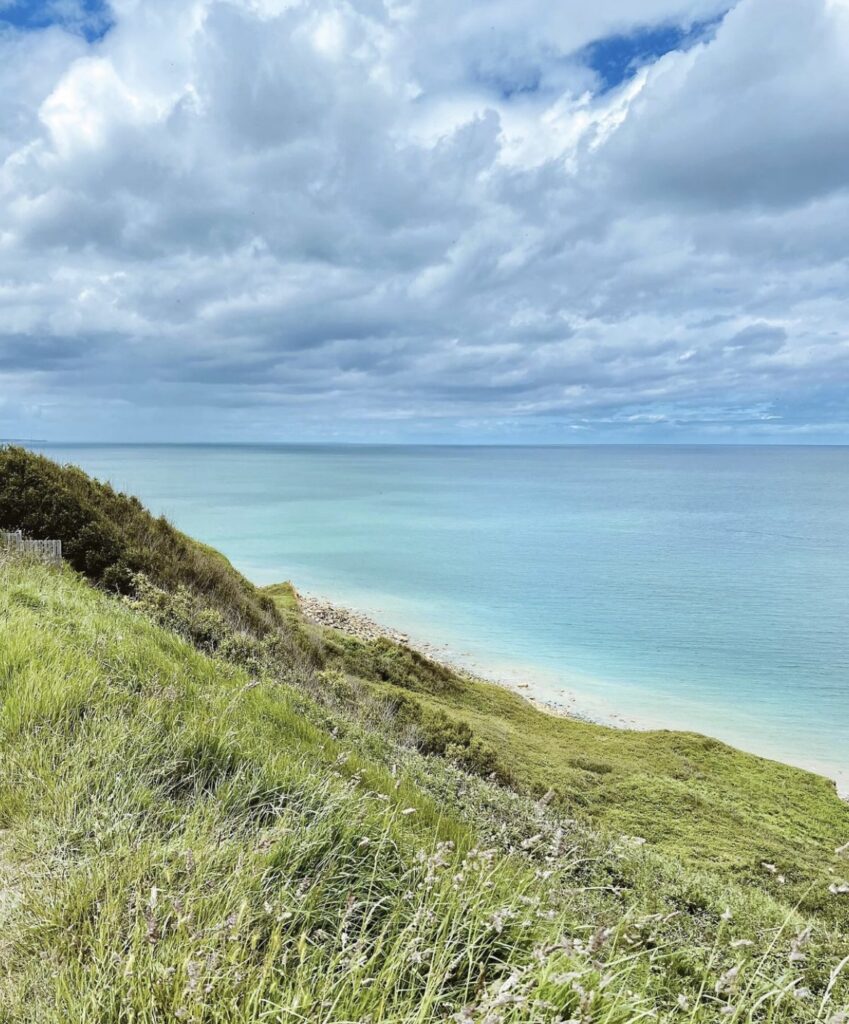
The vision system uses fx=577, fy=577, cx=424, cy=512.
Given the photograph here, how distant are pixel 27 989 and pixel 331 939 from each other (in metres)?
1.13

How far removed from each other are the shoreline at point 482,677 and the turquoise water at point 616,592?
1.10 ft

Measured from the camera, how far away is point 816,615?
114 ft

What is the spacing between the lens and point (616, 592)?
4034 cm

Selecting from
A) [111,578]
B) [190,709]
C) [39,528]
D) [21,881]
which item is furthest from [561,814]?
[39,528]

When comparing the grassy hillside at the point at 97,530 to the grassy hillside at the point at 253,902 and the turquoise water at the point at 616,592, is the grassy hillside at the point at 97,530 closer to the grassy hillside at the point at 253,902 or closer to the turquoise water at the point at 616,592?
the turquoise water at the point at 616,592

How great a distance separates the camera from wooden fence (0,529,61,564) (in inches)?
389

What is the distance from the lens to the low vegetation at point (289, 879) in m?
2.07

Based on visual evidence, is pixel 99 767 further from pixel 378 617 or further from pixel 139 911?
pixel 378 617

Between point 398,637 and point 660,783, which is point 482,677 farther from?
point 660,783

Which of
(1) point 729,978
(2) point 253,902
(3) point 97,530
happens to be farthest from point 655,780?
Result: (3) point 97,530

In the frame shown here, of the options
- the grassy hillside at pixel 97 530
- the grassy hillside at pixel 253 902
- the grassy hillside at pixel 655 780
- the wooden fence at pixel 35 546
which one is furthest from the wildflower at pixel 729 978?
the grassy hillside at pixel 97 530

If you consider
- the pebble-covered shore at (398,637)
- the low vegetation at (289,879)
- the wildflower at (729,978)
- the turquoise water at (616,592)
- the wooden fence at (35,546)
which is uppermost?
the turquoise water at (616,592)

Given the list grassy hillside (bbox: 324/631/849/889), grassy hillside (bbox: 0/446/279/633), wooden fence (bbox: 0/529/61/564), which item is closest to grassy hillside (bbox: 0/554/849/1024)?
grassy hillside (bbox: 324/631/849/889)

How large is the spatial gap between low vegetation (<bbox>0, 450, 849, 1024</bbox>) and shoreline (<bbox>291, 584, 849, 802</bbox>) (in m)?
9.24
